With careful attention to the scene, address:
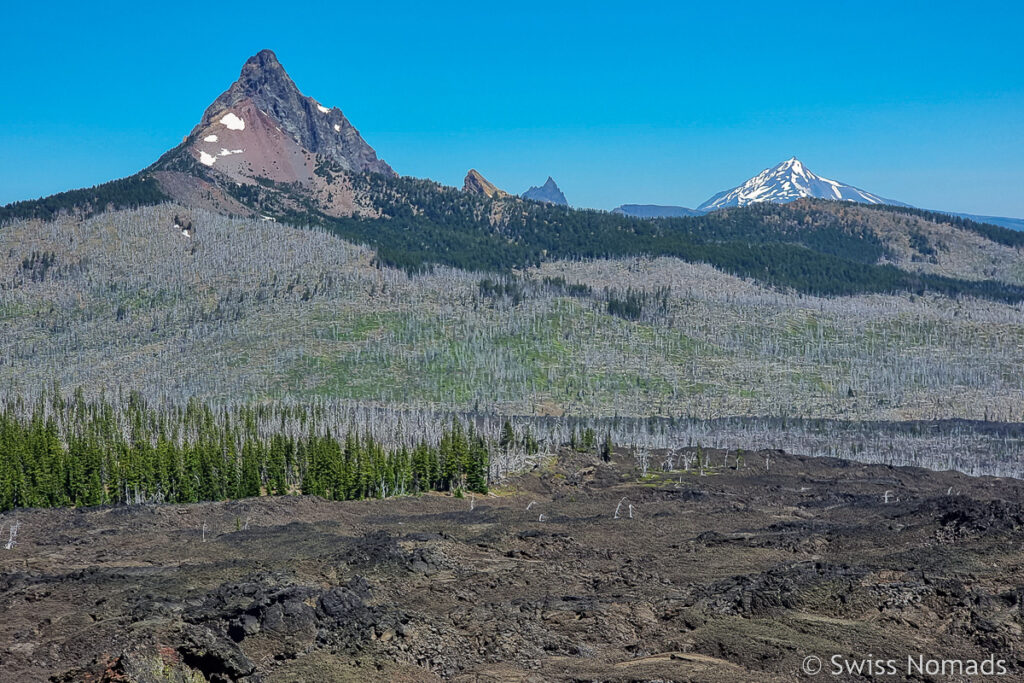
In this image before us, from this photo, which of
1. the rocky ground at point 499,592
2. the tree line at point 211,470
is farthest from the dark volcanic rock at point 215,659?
the tree line at point 211,470

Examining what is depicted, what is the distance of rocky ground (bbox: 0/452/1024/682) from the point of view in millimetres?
43281

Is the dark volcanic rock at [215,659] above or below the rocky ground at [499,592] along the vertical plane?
above

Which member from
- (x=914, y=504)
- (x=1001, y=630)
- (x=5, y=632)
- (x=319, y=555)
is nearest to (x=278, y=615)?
(x=5, y=632)

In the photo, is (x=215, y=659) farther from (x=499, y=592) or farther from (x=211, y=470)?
(x=211, y=470)

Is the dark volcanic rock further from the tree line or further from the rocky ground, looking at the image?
the tree line

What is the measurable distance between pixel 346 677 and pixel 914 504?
71091 mm

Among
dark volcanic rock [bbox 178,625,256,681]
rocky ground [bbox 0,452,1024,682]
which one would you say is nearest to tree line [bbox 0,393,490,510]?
rocky ground [bbox 0,452,1024,682]

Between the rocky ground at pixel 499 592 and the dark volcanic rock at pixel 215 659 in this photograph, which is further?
the rocky ground at pixel 499 592

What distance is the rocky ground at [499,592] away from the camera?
43281 mm

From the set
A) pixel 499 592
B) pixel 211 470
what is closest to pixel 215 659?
pixel 499 592

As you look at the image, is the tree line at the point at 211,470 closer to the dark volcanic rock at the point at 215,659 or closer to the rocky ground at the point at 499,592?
the rocky ground at the point at 499,592

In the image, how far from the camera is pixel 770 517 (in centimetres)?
9606

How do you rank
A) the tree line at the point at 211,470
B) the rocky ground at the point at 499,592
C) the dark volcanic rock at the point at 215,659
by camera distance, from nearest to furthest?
the dark volcanic rock at the point at 215,659 → the rocky ground at the point at 499,592 → the tree line at the point at 211,470

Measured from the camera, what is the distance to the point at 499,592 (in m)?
59.7
